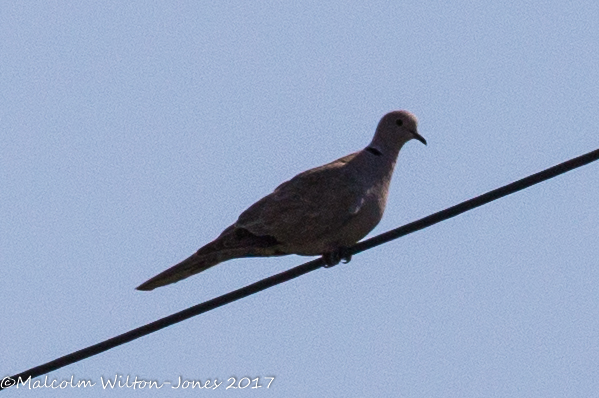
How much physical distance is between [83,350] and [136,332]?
0.91 ft

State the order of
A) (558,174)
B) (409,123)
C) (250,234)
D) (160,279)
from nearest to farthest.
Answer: (558,174), (160,279), (250,234), (409,123)

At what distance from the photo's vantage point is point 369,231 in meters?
11.0

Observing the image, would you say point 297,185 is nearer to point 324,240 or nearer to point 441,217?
point 324,240

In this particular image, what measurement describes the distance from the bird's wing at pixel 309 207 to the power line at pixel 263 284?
2.53 meters

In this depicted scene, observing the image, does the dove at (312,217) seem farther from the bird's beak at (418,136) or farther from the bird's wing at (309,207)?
the bird's beak at (418,136)

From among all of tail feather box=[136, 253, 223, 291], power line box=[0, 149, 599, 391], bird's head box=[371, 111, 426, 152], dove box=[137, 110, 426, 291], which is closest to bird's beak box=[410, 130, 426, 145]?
bird's head box=[371, 111, 426, 152]

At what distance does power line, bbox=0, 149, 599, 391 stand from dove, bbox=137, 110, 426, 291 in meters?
2.28

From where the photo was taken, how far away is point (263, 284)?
323 inches

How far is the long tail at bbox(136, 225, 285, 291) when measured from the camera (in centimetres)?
1023

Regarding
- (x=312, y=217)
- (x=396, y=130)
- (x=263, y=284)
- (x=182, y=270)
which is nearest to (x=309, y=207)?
(x=312, y=217)

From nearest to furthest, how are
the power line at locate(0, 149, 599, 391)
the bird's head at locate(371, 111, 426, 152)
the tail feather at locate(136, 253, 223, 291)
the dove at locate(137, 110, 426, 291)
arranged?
the power line at locate(0, 149, 599, 391), the tail feather at locate(136, 253, 223, 291), the dove at locate(137, 110, 426, 291), the bird's head at locate(371, 111, 426, 152)

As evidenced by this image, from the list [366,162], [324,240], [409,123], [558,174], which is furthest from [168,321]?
[409,123]

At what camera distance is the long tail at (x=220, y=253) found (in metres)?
10.2

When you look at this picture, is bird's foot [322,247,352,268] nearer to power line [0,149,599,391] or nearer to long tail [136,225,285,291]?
long tail [136,225,285,291]
